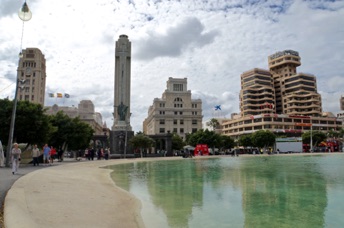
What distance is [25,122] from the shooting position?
3131 cm

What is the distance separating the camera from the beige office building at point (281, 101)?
423 feet

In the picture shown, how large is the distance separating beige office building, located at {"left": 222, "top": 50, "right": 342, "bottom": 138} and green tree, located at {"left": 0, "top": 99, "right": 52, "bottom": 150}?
344ft

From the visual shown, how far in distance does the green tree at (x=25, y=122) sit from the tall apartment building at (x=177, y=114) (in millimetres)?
110378

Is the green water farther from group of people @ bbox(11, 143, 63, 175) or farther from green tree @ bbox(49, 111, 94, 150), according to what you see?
green tree @ bbox(49, 111, 94, 150)

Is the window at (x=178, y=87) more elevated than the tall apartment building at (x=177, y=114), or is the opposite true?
the window at (x=178, y=87)

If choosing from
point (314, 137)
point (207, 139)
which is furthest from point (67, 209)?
point (314, 137)

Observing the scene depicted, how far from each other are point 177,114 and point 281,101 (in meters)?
55.2

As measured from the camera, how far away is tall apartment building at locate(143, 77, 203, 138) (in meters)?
144

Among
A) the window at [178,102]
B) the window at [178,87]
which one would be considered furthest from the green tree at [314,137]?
the window at [178,87]

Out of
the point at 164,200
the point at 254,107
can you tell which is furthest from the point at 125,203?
the point at 254,107

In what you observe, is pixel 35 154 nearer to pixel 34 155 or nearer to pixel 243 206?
pixel 34 155

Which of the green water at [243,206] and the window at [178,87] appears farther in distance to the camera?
the window at [178,87]

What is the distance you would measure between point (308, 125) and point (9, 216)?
138m

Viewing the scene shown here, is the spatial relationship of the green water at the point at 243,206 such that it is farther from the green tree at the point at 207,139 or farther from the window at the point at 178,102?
the window at the point at 178,102
